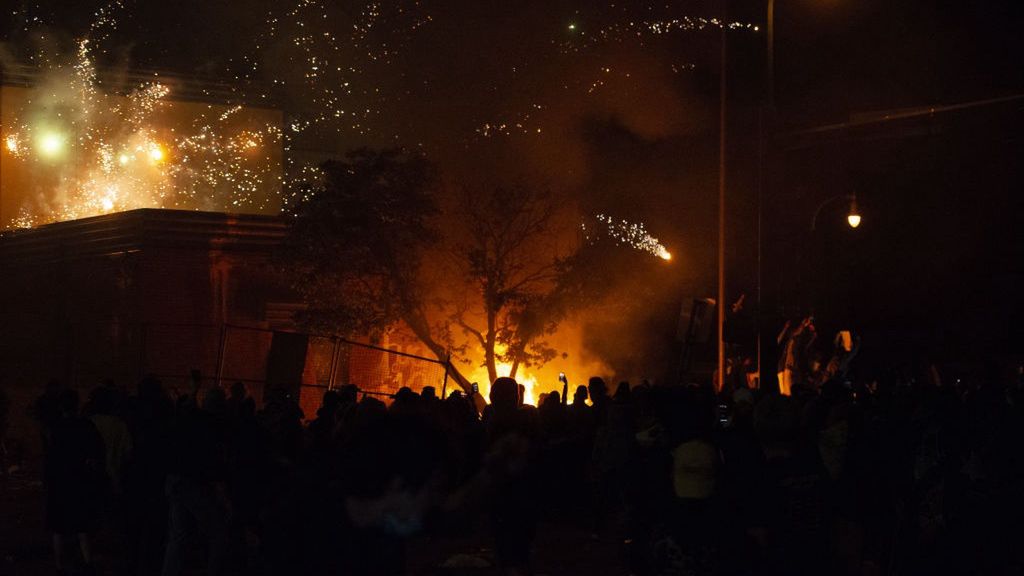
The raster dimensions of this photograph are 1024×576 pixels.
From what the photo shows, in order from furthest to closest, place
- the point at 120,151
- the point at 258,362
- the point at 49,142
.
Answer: the point at 120,151 → the point at 49,142 → the point at 258,362

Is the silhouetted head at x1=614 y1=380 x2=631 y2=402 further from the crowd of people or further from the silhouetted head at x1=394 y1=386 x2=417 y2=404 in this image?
the silhouetted head at x1=394 y1=386 x2=417 y2=404

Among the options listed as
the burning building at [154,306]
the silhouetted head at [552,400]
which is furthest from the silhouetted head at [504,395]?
the burning building at [154,306]

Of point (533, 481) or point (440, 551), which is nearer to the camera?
point (533, 481)

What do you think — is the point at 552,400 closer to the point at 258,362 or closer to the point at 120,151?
the point at 258,362

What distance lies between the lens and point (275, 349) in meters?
14.0

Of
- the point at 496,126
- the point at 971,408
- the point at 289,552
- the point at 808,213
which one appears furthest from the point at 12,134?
the point at 289,552

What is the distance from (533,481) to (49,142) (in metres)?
36.5

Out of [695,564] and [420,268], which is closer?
[695,564]

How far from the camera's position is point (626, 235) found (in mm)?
27594

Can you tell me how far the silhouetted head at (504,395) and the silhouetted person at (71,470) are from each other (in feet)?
9.83

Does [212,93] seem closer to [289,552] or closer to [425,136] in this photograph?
[425,136]

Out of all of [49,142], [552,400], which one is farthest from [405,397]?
[49,142]

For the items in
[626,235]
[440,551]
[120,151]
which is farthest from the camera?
[120,151]

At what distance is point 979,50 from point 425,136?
1573 cm
